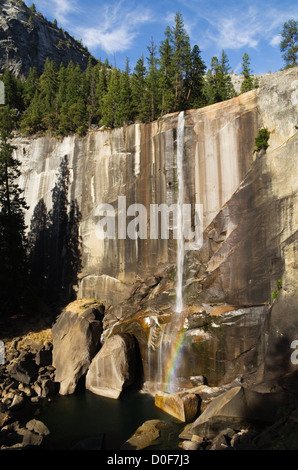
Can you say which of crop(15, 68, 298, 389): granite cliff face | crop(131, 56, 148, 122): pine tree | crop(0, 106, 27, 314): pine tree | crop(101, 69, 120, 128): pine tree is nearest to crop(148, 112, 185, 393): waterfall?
crop(15, 68, 298, 389): granite cliff face

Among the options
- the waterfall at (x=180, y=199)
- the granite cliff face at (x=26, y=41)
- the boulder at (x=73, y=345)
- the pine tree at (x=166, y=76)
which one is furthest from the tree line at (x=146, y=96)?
the granite cliff face at (x=26, y=41)

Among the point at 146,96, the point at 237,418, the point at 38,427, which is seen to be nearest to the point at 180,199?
the point at 146,96

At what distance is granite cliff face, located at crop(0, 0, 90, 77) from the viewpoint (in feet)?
230

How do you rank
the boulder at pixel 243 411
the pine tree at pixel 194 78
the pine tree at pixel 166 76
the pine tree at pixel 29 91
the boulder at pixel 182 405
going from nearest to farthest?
the boulder at pixel 243 411 < the boulder at pixel 182 405 < the pine tree at pixel 166 76 < the pine tree at pixel 194 78 < the pine tree at pixel 29 91

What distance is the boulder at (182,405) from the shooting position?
15086 millimetres

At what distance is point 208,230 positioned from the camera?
958 inches

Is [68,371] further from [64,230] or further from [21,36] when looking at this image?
[21,36]

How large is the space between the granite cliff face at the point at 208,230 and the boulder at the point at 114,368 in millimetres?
1062

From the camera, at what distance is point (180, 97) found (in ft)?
114

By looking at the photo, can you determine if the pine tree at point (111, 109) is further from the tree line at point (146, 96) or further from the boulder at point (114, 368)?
the boulder at point (114, 368)

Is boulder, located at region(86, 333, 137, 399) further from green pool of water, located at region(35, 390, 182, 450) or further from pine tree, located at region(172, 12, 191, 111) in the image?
pine tree, located at region(172, 12, 191, 111)

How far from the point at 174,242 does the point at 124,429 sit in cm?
1439

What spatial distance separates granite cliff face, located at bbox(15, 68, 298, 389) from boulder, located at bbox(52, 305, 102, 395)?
1.46 metres

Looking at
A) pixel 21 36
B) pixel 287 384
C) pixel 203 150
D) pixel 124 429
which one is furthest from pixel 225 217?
pixel 21 36
